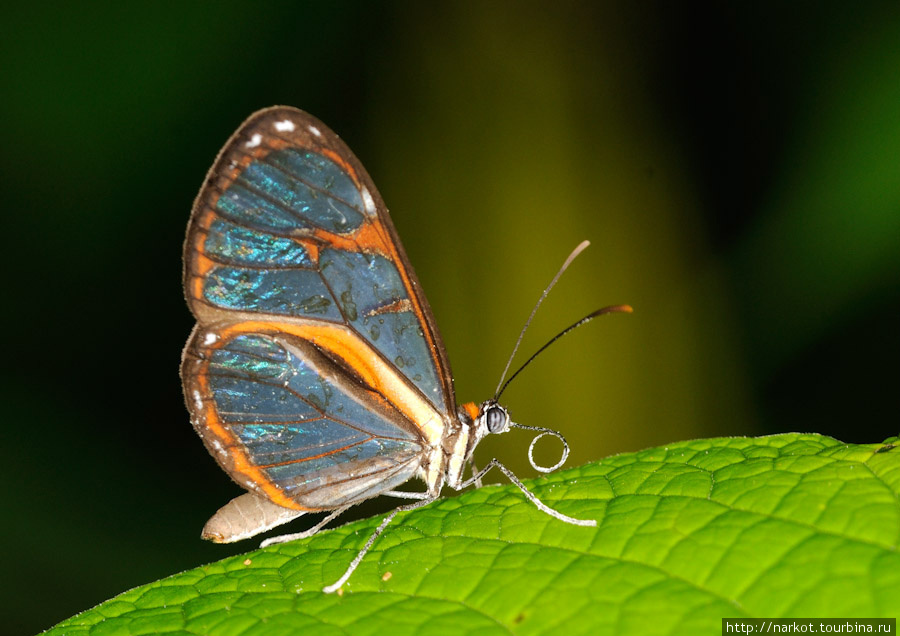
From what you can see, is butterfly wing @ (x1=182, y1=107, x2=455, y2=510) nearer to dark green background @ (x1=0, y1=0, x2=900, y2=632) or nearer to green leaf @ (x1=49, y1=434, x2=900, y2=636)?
green leaf @ (x1=49, y1=434, x2=900, y2=636)

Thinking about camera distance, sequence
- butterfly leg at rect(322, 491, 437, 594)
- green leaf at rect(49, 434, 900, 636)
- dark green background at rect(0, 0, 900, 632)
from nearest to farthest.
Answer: green leaf at rect(49, 434, 900, 636) < butterfly leg at rect(322, 491, 437, 594) < dark green background at rect(0, 0, 900, 632)

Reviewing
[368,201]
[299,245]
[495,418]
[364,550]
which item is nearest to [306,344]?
[299,245]

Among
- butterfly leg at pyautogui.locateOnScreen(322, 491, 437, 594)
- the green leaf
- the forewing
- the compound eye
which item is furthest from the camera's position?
the compound eye

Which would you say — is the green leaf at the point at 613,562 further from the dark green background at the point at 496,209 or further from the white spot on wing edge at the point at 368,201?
the dark green background at the point at 496,209

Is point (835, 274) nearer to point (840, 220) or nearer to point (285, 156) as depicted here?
point (840, 220)

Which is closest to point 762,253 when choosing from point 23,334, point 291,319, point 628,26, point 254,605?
point 628,26

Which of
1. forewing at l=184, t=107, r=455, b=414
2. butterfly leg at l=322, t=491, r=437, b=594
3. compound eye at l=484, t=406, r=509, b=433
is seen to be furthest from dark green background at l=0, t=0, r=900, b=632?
butterfly leg at l=322, t=491, r=437, b=594

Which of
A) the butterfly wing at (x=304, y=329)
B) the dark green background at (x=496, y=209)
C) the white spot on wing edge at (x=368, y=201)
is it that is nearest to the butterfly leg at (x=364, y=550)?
the butterfly wing at (x=304, y=329)
